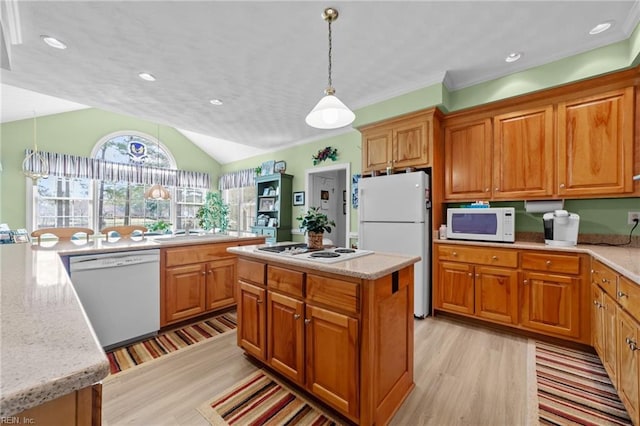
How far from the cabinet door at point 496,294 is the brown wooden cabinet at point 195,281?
108 inches

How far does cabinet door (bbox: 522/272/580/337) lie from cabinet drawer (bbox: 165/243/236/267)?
3.14 m

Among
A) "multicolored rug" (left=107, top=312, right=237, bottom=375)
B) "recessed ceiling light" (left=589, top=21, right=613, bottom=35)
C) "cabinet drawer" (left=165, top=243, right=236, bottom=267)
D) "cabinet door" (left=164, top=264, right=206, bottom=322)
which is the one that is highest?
"recessed ceiling light" (left=589, top=21, right=613, bottom=35)

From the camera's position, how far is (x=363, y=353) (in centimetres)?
136

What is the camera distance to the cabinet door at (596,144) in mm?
2262

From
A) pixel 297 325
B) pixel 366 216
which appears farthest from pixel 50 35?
pixel 366 216

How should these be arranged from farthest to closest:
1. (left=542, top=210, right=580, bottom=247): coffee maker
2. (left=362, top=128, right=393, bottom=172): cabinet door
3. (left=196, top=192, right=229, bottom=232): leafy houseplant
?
(left=196, top=192, right=229, bottom=232): leafy houseplant
(left=362, top=128, right=393, bottom=172): cabinet door
(left=542, top=210, right=580, bottom=247): coffee maker

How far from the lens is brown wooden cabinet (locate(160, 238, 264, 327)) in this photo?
8.73 feet

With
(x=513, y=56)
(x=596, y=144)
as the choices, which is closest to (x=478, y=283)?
(x=596, y=144)

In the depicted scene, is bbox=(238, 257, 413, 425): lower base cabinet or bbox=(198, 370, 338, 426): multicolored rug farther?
bbox=(198, 370, 338, 426): multicolored rug

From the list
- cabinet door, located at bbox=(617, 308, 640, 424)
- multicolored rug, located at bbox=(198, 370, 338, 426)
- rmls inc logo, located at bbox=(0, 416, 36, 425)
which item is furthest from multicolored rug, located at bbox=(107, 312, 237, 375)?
cabinet door, located at bbox=(617, 308, 640, 424)

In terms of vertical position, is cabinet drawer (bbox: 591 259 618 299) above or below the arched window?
below

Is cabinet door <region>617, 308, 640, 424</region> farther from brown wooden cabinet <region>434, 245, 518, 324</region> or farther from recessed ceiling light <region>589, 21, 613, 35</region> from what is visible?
recessed ceiling light <region>589, 21, 613, 35</region>

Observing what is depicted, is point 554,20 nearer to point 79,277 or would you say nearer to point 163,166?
point 79,277

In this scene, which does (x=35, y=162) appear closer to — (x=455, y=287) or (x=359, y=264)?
(x=359, y=264)
